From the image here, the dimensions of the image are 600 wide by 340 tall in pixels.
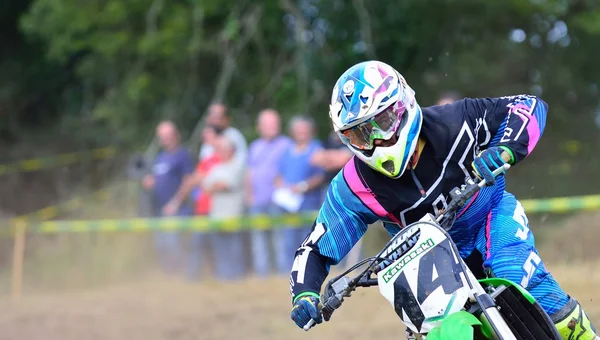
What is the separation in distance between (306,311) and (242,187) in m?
6.95

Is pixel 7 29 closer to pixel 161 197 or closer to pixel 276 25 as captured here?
pixel 276 25

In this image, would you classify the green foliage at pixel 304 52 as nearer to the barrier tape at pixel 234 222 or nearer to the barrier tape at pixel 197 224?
the barrier tape at pixel 234 222

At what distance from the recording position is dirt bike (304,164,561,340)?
3391 millimetres

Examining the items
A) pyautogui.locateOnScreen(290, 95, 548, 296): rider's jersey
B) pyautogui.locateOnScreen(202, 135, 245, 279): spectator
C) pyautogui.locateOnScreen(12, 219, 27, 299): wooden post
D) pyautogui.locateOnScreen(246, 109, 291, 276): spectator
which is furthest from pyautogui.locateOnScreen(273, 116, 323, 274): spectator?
pyautogui.locateOnScreen(290, 95, 548, 296): rider's jersey

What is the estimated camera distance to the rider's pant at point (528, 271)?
12.7 ft

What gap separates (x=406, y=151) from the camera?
3938 millimetres

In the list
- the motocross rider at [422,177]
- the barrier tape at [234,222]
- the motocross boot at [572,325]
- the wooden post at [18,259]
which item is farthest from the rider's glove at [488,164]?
the wooden post at [18,259]

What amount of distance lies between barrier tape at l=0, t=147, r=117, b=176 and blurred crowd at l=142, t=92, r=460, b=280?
814 centimetres

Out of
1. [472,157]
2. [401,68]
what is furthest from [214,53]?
[472,157]

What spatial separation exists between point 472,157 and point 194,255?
754cm

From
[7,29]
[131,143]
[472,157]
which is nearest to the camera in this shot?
[472,157]

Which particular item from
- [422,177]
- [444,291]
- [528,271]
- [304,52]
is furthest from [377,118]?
[304,52]

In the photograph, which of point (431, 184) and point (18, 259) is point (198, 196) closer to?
point (18, 259)

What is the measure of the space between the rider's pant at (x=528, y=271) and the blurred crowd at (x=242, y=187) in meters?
5.66
